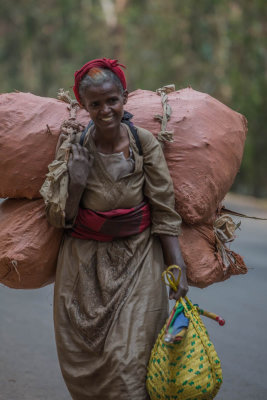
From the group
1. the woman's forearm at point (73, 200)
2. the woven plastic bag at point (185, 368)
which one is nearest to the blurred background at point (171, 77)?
the woven plastic bag at point (185, 368)

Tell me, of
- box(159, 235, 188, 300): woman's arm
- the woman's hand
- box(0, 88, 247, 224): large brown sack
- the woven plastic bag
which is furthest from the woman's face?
the woven plastic bag

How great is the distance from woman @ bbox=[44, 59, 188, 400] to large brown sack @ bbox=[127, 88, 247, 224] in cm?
20

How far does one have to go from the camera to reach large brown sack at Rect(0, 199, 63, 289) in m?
3.24

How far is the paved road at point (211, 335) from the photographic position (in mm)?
4406

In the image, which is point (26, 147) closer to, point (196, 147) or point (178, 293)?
point (196, 147)

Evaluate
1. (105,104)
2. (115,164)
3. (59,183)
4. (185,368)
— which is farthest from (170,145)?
(185,368)

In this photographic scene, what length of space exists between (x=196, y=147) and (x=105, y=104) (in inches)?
25.0

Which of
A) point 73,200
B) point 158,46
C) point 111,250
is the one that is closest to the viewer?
point 73,200

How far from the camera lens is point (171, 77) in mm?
20484

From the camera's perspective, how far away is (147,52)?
21.7 m

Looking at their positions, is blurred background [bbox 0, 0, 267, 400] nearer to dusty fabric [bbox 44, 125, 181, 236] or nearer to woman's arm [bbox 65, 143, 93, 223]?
dusty fabric [bbox 44, 125, 181, 236]

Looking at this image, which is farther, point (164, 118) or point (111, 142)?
point (164, 118)

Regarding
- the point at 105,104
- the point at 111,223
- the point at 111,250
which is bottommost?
the point at 111,250

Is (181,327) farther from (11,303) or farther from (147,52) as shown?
(147,52)
